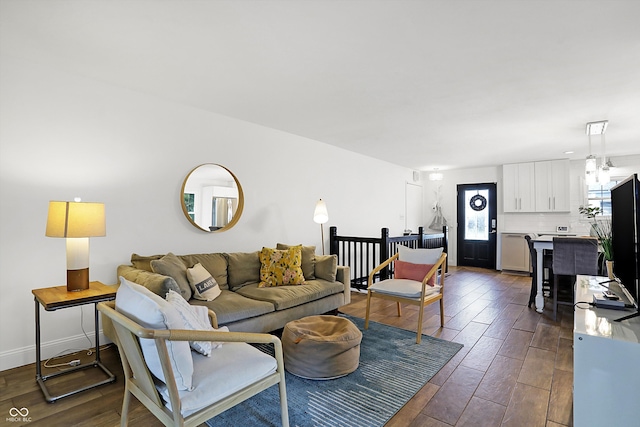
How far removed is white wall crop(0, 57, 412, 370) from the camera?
8.33 ft

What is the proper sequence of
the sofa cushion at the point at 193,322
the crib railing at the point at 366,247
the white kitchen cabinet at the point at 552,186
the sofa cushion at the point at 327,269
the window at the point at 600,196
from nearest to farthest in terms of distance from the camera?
the sofa cushion at the point at 193,322 < the sofa cushion at the point at 327,269 < the crib railing at the point at 366,247 < the window at the point at 600,196 < the white kitchen cabinet at the point at 552,186

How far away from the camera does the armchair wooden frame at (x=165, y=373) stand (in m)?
1.30

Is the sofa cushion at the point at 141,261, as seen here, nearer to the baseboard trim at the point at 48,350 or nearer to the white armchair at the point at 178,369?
the baseboard trim at the point at 48,350

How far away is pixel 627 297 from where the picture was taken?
2.02m

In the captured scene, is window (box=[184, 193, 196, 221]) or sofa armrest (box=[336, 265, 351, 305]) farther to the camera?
sofa armrest (box=[336, 265, 351, 305])

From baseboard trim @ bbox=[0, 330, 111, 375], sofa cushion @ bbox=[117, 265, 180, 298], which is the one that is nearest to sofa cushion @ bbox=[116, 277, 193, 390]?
sofa cushion @ bbox=[117, 265, 180, 298]

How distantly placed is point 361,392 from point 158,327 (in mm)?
1472

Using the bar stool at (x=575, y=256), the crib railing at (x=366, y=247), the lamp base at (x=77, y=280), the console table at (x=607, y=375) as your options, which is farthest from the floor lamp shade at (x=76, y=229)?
the bar stool at (x=575, y=256)

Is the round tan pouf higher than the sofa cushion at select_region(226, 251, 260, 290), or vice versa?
the sofa cushion at select_region(226, 251, 260, 290)

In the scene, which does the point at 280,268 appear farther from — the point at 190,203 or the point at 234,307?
the point at 190,203

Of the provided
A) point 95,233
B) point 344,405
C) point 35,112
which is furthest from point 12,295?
point 344,405

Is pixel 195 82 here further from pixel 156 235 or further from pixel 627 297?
pixel 627 297

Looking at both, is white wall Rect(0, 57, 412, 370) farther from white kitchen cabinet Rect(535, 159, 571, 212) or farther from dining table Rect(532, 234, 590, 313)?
white kitchen cabinet Rect(535, 159, 571, 212)

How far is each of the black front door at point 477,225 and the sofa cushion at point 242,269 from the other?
588 centimetres
